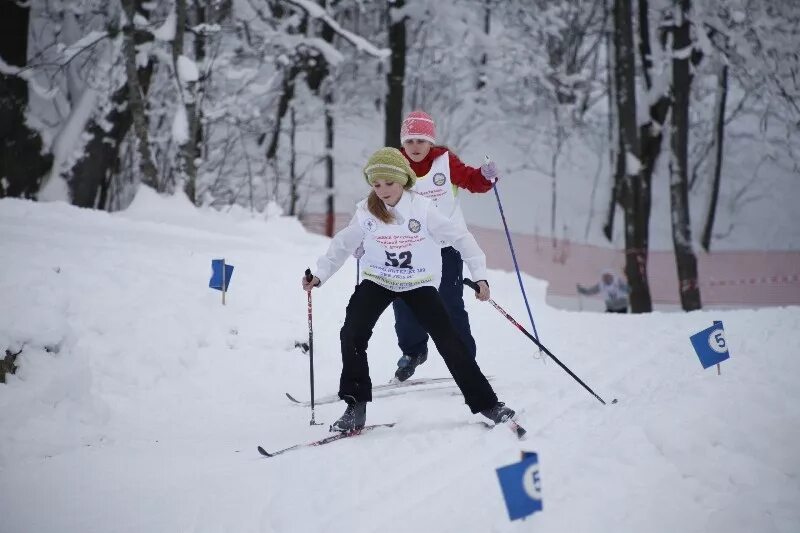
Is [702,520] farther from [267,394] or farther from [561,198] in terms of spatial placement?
[561,198]

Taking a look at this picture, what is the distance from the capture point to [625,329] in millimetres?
7371

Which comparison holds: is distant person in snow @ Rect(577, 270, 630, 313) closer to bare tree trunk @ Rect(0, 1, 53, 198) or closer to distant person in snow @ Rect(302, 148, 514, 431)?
distant person in snow @ Rect(302, 148, 514, 431)

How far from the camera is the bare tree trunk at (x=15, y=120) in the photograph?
8.92 meters

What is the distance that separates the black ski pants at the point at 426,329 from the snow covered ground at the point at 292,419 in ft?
0.87

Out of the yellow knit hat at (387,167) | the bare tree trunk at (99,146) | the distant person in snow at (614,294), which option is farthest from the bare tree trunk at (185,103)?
the distant person in snow at (614,294)

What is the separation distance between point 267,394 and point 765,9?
50.9 ft

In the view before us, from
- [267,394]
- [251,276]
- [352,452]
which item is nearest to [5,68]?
[251,276]

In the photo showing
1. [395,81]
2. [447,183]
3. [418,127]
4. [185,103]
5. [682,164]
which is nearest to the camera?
[418,127]

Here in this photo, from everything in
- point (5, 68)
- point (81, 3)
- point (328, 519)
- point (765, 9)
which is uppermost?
point (765, 9)

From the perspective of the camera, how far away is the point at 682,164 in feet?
39.2

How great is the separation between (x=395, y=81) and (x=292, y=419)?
9216 millimetres

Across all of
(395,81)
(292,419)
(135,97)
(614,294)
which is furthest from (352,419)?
(614,294)

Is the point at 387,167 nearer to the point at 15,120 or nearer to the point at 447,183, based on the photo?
the point at 447,183

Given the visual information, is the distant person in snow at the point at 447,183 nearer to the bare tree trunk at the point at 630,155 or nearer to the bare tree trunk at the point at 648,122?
the bare tree trunk at the point at 630,155
